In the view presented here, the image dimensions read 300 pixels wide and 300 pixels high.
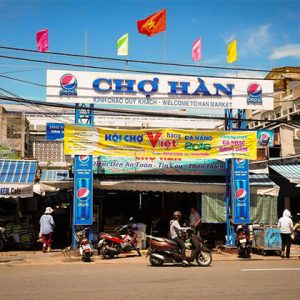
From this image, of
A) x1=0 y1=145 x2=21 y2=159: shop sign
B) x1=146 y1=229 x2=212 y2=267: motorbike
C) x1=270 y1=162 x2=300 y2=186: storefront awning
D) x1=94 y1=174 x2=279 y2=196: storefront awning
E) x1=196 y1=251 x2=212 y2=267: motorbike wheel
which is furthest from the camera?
x1=0 y1=145 x2=21 y2=159: shop sign

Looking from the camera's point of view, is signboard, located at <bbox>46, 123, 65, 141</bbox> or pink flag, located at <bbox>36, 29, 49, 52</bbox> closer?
pink flag, located at <bbox>36, 29, 49, 52</bbox>

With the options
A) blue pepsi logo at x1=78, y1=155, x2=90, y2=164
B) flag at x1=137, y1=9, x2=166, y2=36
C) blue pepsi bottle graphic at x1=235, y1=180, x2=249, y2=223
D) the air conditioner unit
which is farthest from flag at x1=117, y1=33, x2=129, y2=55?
the air conditioner unit

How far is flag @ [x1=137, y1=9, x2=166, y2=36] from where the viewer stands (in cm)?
1511

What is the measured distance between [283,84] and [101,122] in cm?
2250

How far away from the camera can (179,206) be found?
20031 millimetres

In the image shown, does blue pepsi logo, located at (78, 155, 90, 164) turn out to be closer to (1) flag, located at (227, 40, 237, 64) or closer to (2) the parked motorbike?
(2) the parked motorbike

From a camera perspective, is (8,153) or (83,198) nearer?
(83,198)

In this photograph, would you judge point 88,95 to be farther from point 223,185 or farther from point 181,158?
point 223,185

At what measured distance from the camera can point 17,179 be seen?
52.1ft

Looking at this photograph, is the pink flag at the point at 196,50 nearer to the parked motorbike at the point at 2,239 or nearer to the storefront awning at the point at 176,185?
the storefront awning at the point at 176,185

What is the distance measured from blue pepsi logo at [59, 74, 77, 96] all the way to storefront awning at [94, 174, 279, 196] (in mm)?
3529

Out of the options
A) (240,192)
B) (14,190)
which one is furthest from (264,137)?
(14,190)

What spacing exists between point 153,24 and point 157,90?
239cm

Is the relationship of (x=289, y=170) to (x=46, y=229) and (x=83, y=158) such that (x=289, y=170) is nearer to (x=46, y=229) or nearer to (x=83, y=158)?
(x=83, y=158)
